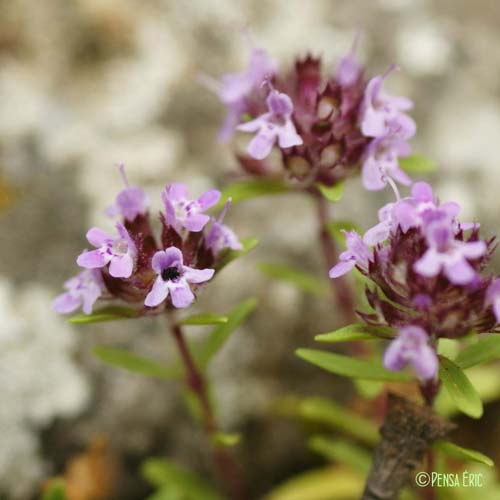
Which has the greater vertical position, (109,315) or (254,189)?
(254,189)

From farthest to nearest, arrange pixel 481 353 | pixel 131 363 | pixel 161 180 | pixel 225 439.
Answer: pixel 161 180 → pixel 131 363 → pixel 225 439 → pixel 481 353

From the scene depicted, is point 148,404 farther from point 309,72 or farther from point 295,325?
point 309,72

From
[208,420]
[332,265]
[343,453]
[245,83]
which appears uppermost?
[245,83]

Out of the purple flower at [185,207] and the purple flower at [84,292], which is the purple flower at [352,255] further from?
the purple flower at [84,292]

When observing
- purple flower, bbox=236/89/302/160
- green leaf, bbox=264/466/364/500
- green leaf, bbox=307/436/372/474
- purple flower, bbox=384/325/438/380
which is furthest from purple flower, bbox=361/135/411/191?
green leaf, bbox=264/466/364/500

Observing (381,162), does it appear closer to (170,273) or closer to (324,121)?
(324,121)

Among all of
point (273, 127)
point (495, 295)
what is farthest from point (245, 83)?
point (495, 295)
